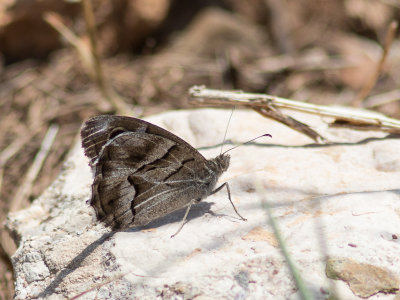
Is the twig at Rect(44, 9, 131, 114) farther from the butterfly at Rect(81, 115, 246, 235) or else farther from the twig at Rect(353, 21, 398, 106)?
the twig at Rect(353, 21, 398, 106)

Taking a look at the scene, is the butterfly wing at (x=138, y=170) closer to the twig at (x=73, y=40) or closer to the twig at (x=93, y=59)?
the twig at (x=93, y=59)

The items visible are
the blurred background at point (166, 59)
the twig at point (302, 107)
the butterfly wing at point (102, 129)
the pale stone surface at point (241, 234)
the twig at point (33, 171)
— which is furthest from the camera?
the blurred background at point (166, 59)

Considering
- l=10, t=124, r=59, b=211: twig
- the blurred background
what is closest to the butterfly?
l=10, t=124, r=59, b=211: twig

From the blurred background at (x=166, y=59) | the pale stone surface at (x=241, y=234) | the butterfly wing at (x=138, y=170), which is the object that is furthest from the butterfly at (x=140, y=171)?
the blurred background at (x=166, y=59)

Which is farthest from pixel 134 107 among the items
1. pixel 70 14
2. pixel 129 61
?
pixel 70 14

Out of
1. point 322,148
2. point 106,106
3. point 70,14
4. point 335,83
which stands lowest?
point 335,83

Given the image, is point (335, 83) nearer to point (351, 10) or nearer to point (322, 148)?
point (351, 10)
